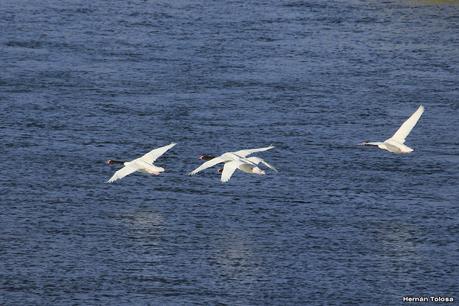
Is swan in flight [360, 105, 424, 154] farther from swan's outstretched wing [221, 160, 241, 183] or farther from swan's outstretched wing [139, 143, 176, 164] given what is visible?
swan's outstretched wing [139, 143, 176, 164]

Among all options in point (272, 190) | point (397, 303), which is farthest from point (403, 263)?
point (272, 190)

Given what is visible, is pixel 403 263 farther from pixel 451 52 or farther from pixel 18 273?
pixel 451 52

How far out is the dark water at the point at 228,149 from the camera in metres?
49.0

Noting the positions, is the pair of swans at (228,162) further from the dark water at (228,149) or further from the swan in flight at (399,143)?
the dark water at (228,149)

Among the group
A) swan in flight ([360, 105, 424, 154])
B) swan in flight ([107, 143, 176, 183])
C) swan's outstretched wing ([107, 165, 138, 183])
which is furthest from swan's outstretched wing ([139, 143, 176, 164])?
swan in flight ([360, 105, 424, 154])


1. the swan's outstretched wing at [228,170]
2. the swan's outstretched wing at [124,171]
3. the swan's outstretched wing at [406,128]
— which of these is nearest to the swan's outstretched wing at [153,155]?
the swan's outstretched wing at [124,171]

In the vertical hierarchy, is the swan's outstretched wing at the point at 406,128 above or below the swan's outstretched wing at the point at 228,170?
above

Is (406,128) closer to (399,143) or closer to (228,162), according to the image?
(399,143)

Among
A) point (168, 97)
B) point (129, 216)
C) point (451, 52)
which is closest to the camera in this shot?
point (129, 216)

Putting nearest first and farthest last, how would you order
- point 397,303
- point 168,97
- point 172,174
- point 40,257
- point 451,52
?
1. point 397,303
2. point 40,257
3. point 172,174
4. point 168,97
5. point 451,52

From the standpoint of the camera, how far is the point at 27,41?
7769 cm

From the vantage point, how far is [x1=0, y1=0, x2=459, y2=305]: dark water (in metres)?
49.0

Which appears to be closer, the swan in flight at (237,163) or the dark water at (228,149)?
the dark water at (228,149)

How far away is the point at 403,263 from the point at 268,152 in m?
12.2
